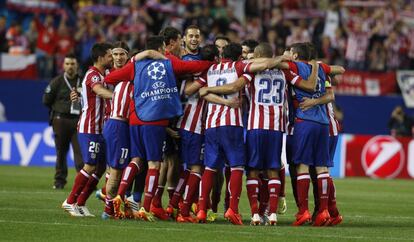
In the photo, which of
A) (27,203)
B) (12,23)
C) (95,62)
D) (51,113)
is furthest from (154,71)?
(12,23)

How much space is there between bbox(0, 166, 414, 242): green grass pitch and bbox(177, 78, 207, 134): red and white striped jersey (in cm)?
128

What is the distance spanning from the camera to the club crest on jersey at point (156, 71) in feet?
48.0

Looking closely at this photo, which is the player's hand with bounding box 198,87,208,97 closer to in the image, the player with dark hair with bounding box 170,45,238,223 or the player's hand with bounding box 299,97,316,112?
the player with dark hair with bounding box 170,45,238,223

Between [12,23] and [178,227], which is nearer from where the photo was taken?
[178,227]

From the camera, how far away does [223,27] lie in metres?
30.5

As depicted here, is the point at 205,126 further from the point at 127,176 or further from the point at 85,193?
the point at 85,193

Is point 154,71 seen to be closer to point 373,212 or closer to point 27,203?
point 27,203

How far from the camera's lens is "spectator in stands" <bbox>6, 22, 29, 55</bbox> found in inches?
1174

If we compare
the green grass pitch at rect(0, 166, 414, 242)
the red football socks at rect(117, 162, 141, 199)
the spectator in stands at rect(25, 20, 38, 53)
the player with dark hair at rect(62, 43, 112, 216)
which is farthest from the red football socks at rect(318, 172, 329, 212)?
the spectator in stands at rect(25, 20, 38, 53)

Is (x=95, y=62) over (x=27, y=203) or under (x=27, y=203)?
over

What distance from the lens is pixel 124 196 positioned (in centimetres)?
1489

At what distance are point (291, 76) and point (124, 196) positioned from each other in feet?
8.75

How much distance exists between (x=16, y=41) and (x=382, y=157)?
32.7 feet

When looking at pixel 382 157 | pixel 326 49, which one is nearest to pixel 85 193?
pixel 382 157
